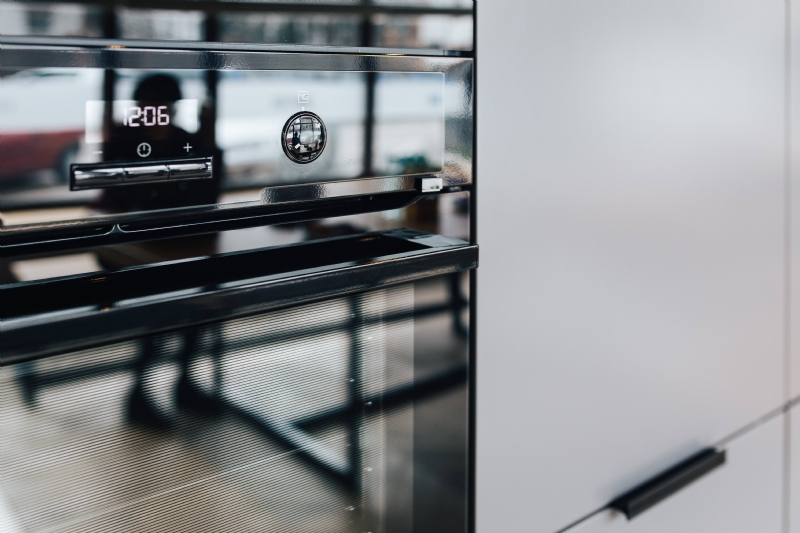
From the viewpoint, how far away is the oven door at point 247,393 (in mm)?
453

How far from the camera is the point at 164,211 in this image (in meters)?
0.49

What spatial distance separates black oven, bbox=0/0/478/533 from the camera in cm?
44

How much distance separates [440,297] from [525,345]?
0.50 ft

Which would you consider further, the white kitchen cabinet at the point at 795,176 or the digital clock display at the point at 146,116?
the white kitchen cabinet at the point at 795,176

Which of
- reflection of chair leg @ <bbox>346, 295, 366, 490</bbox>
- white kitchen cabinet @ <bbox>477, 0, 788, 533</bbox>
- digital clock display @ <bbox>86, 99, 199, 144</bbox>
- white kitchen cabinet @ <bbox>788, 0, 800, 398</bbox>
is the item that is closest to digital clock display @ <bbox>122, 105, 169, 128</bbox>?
digital clock display @ <bbox>86, 99, 199, 144</bbox>

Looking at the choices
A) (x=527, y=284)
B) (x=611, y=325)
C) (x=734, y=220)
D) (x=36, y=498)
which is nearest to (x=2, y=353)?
(x=36, y=498)

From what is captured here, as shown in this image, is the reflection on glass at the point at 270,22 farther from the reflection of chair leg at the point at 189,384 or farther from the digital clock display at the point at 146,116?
the reflection of chair leg at the point at 189,384

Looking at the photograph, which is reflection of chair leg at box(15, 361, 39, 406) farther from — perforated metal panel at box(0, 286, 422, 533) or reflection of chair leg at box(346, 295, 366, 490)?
reflection of chair leg at box(346, 295, 366, 490)

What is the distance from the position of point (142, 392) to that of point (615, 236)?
0.58 m

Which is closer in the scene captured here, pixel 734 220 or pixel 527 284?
pixel 527 284

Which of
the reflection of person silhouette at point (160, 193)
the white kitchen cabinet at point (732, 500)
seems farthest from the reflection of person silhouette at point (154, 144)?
the white kitchen cabinet at point (732, 500)

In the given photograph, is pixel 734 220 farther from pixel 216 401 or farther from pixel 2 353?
pixel 2 353

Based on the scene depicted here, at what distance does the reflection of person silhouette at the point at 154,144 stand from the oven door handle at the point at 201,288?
50mm

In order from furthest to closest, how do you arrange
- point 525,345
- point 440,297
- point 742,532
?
point 742,532 < point 525,345 < point 440,297
